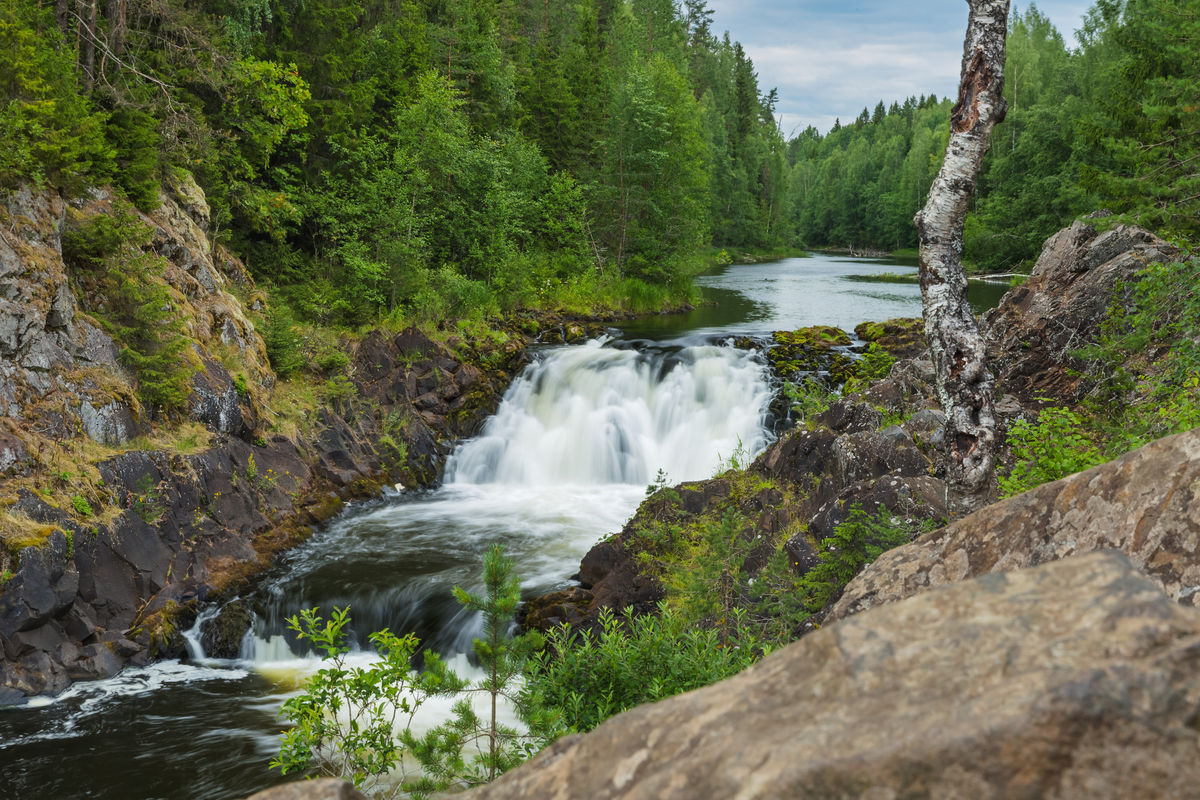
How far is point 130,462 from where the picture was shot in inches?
387

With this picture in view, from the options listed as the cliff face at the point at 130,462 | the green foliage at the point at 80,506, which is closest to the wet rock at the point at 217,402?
the cliff face at the point at 130,462

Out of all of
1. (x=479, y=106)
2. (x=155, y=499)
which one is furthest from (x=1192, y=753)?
(x=479, y=106)

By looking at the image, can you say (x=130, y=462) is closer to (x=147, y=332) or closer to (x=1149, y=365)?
(x=147, y=332)

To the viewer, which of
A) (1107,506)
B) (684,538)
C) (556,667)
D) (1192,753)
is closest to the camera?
(1192,753)

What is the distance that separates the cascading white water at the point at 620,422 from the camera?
15.8 metres

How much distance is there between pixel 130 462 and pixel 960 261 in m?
9.80

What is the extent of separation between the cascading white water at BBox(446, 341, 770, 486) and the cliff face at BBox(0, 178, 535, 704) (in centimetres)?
226

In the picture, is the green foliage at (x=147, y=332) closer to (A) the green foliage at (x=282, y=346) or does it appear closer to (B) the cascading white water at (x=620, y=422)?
(A) the green foliage at (x=282, y=346)

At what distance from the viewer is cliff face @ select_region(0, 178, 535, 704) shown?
27.3 feet

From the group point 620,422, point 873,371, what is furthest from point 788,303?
point 873,371

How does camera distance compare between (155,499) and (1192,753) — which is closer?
(1192,753)

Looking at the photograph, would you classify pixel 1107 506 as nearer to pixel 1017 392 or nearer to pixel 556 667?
pixel 556 667

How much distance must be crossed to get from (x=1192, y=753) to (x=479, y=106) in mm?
29304

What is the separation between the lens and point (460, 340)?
18141 mm
